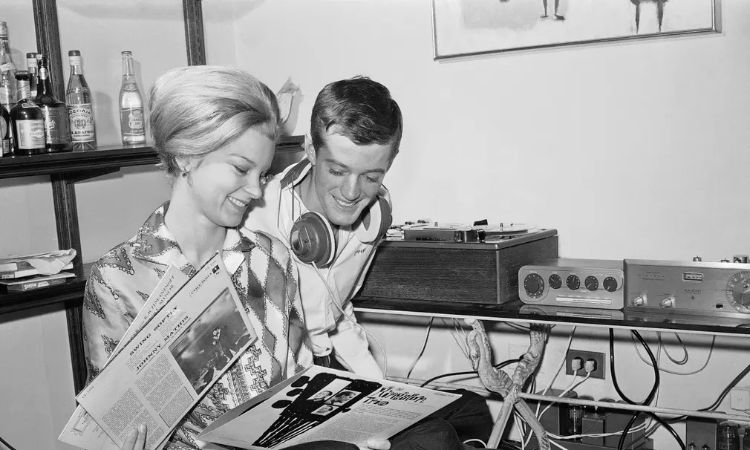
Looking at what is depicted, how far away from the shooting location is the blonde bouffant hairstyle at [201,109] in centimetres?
150

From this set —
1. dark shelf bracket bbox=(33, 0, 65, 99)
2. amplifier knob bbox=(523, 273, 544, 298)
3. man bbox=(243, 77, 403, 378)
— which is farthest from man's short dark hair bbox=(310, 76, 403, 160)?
dark shelf bracket bbox=(33, 0, 65, 99)

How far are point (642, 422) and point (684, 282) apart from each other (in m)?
0.67

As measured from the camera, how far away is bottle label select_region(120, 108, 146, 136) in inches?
101

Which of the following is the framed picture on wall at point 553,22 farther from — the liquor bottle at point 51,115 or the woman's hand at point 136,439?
the woman's hand at point 136,439

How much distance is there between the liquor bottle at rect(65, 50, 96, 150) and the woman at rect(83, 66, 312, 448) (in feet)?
2.77

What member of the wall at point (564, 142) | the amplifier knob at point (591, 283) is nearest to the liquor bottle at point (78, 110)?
the wall at point (564, 142)

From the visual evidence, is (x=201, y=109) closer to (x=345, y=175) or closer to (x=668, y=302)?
(x=345, y=175)

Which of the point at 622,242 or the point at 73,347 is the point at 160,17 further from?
the point at 622,242

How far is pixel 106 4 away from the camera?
8.72 ft

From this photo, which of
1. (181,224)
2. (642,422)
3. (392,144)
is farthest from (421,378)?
(181,224)

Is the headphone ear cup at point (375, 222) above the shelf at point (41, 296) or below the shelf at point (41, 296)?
above

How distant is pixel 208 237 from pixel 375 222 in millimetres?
575

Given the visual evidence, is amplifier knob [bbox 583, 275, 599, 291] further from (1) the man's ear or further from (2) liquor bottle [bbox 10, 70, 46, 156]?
(2) liquor bottle [bbox 10, 70, 46, 156]

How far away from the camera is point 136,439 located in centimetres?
143
